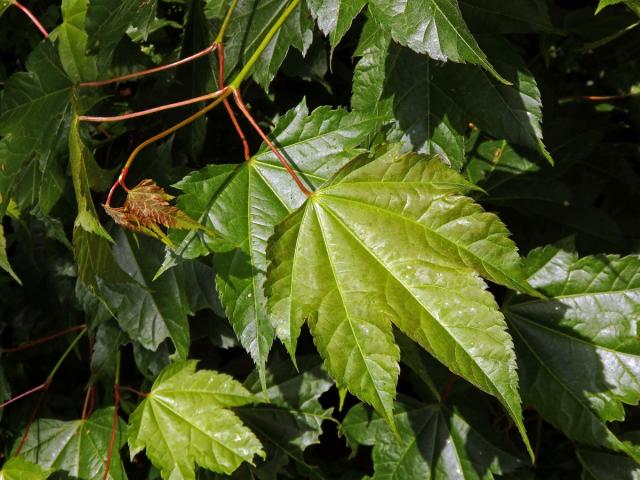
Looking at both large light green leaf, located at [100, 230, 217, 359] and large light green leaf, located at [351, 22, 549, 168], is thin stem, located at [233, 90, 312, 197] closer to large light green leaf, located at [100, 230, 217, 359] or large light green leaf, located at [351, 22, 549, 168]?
large light green leaf, located at [351, 22, 549, 168]

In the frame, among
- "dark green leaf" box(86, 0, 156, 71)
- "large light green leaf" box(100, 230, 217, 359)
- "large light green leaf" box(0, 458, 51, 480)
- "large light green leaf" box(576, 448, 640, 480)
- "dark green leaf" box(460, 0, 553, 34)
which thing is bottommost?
"large light green leaf" box(576, 448, 640, 480)

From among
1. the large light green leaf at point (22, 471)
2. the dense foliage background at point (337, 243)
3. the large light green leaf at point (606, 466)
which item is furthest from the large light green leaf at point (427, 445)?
the large light green leaf at point (22, 471)

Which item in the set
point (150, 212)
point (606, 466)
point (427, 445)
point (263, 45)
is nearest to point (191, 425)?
point (427, 445)

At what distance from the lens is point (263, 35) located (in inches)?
52.2

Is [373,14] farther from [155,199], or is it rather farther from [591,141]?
[591,141]

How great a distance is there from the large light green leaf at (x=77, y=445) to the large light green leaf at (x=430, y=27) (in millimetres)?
1171

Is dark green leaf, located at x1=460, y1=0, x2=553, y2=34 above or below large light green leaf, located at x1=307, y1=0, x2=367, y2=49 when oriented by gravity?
below

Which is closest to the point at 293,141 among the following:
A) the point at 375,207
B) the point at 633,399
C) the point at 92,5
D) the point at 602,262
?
the point at 375,207

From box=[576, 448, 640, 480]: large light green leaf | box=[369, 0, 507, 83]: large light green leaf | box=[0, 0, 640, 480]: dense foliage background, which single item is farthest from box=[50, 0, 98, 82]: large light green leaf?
box=[576, 448, 640, 480]: large light green leaf

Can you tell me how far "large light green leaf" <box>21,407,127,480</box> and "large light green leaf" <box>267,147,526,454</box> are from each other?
0.80m

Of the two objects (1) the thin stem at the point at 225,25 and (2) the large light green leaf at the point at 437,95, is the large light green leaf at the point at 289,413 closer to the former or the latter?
(2) the large light green leaf at the point at 437,95

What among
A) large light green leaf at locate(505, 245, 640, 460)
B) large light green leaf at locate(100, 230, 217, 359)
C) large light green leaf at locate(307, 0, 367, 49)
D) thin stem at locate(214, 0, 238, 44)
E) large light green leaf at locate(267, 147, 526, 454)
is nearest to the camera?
large light green leaf at locate(267, 147, 526, 454)

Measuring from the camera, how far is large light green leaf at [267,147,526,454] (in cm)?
101

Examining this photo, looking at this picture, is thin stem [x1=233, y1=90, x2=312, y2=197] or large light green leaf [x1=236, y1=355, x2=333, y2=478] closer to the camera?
thin stem [x1=233, y1=90, x2=312, y2=197]
